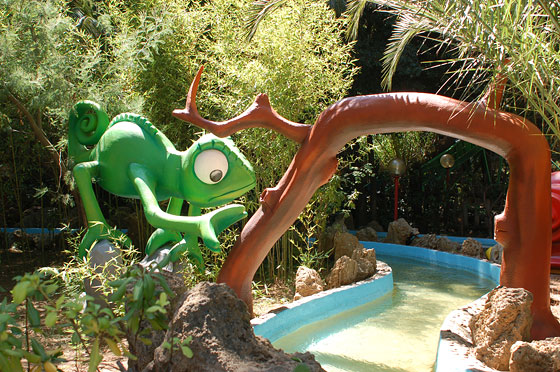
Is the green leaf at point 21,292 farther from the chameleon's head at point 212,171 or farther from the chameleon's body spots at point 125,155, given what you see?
the chameleon's body spots at point 125,155

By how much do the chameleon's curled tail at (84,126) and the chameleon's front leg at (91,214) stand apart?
1.20 ft

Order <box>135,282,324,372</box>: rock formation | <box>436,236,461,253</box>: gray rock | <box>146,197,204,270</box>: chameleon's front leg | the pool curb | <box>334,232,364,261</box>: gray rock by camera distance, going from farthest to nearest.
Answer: <box>436,236,461,253</box>: gray rock < <box>334,232,364,261</box>: gray rock < the pool curb < <box>146,197,204,270</box>: chameleon's front leg < <box>135,282,324,372</box>: rock formation

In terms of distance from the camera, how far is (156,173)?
16.4 ft

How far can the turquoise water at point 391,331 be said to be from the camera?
4273 mm

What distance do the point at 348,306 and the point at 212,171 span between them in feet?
7.72

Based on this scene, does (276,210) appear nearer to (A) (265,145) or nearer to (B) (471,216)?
(A) (265,145)

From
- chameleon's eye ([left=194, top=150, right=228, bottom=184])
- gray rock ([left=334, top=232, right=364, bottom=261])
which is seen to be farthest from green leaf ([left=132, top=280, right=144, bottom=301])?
gray rock ([left=334, top=232, right=364, bottom=261])

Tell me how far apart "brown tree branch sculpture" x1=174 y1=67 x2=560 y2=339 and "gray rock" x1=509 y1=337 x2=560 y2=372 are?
898mm

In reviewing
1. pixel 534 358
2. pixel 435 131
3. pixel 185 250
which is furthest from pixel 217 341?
pixel 435 131

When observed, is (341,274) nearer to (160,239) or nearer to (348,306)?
(348,306)

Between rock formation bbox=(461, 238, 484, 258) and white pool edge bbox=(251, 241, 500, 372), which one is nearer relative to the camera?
white pool edge bbox=(251, 241, 500, 372)

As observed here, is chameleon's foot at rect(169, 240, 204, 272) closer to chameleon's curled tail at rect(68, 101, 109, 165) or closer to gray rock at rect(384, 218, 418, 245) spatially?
chameleon's curled tail at rect(68, 101, 109, 165)

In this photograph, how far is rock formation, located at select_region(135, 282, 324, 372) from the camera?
2023mm

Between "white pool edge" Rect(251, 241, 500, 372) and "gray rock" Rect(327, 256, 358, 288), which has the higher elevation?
"gray rock" Rect(327, 256, 358, 288)
